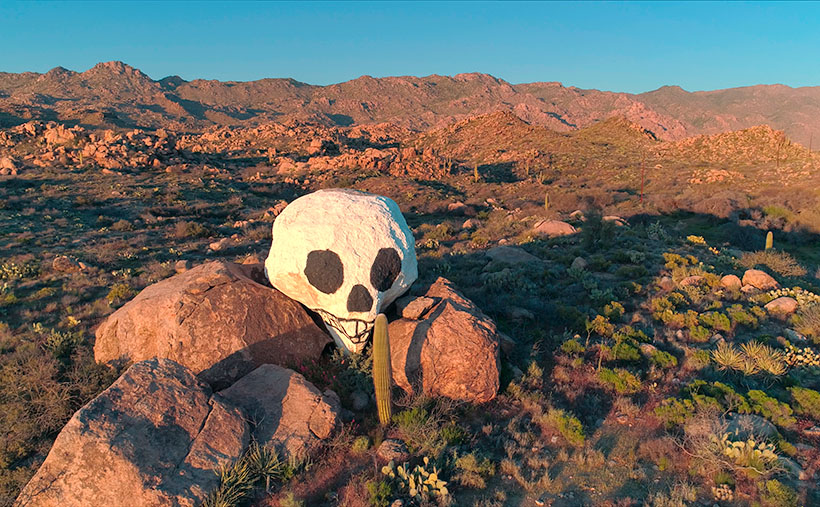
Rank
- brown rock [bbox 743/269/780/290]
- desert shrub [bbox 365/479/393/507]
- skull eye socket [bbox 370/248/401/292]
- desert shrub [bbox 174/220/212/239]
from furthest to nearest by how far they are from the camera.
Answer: desert shrub [bbox 174/220/212/239] < brown rock [bbox 743/269/780/290] < skull eye socket [bbox 370/248/401/292] < desert shrub [bbox 365/479/393/507]

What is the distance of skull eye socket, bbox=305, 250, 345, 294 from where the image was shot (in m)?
5.98

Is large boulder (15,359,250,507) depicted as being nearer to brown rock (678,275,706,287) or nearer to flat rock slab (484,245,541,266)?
flat rock slab (484,245,541,266)

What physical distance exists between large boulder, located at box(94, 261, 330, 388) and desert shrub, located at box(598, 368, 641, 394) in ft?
15.0

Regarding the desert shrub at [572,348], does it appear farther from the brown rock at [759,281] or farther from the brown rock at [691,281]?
the brown rock at [759,281]

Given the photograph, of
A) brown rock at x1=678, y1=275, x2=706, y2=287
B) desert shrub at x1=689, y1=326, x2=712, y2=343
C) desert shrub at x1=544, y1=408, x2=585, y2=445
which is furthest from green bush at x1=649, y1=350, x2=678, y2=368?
brown rock at x1=678, y1=275, x2=706, y2=287

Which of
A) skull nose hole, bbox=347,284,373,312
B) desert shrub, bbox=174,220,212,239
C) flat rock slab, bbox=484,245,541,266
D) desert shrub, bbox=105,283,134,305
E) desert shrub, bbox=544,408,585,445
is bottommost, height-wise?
desert shrub, bbox=544,408,585,445

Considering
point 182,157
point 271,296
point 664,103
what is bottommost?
point 271,296

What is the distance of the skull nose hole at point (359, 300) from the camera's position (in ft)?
19.6

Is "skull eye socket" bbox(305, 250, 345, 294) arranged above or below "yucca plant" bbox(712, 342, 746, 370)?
above

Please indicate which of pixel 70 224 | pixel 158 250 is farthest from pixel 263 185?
pixel 158 250

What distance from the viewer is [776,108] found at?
538 feet

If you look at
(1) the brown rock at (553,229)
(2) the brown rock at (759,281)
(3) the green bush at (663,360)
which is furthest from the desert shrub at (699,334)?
(1) the brown rock at (553,229)

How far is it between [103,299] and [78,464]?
7035 mm

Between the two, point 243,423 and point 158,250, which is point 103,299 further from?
point 243,423
